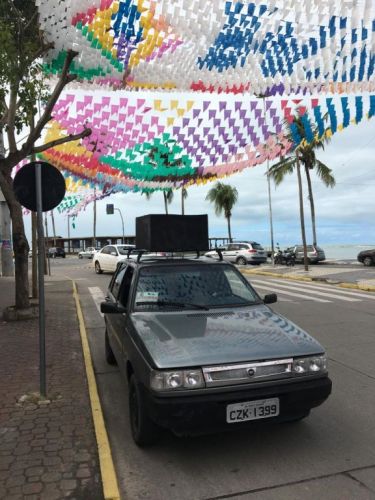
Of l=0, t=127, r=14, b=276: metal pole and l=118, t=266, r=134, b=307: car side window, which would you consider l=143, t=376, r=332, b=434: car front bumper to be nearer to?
l=118, t=266, r=134, b=307: car side window

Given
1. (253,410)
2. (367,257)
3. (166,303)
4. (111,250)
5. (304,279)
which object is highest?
(111,250)

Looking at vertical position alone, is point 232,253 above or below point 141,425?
above

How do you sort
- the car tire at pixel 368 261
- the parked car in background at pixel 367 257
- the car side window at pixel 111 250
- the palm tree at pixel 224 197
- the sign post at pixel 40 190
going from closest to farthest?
the sign post at pixel 40 190 < the car side window at pixel 111 250 < the parked car in background at pixel 367 257 < the car tire at pixel 368 261 < the palm tree at pixel 224 197

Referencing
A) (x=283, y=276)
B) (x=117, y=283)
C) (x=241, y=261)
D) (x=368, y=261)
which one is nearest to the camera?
(x=117, y=283)

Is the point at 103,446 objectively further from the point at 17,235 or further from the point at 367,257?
the point at 367,257

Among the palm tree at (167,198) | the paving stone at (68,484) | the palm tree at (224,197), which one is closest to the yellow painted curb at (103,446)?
the paving stone at (68,484)

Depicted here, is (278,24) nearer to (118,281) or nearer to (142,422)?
(118,281)

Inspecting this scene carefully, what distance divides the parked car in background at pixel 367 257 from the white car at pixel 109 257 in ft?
50.0

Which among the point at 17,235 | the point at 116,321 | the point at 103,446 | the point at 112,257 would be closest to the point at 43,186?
the point at 116,321

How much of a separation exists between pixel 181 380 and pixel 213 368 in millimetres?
259

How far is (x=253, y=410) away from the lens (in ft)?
11.5

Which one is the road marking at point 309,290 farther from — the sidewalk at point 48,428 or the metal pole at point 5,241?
the metal pole at point 5,241

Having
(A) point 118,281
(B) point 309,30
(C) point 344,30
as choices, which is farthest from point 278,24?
(A) point 118,281

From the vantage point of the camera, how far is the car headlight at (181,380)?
11.3 ft
